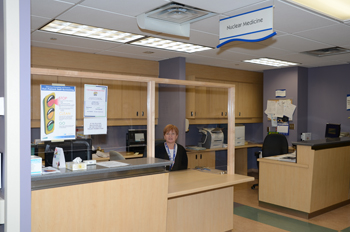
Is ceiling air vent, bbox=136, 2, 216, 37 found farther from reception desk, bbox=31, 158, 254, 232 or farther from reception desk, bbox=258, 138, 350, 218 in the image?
reception desk, bbox=258, 138, 350, 218

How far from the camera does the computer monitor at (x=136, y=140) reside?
287 centimetres

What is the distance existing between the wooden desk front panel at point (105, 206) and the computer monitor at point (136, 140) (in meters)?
0.36

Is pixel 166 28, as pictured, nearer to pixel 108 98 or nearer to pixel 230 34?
pixel 230 34

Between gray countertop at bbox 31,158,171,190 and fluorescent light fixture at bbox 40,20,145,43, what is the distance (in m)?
1.91

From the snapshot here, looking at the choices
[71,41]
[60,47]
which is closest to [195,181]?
[71,41]

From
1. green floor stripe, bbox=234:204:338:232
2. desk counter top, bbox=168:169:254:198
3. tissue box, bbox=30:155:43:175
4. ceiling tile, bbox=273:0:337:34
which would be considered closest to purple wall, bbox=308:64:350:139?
green floor stripe, bbox=234:204:338:232

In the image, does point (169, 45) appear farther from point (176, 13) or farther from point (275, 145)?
point (275, 145)

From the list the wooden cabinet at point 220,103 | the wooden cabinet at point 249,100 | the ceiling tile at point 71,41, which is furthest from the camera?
the wooden cabinet at point 249,100

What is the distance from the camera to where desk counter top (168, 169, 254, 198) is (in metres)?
3.02

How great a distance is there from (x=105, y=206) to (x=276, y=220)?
2.96 meters

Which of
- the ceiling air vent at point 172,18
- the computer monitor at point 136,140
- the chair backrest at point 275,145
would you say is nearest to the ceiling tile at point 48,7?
the ceiling air vent at point 172,18

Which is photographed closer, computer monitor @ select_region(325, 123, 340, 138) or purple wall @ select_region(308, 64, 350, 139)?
computer monitor @ select_region(325, 123, 340, 138)

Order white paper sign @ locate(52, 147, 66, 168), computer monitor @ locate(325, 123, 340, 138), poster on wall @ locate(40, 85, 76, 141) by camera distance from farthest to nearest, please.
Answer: computer monitor @ locate(325, 123, 340, 138), white paper sign @ locate(52, 147, 66, 168), poster on wall @ locate(40, 85, 76, 141)

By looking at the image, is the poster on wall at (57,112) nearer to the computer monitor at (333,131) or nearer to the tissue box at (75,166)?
the tissue box at (75,166)
